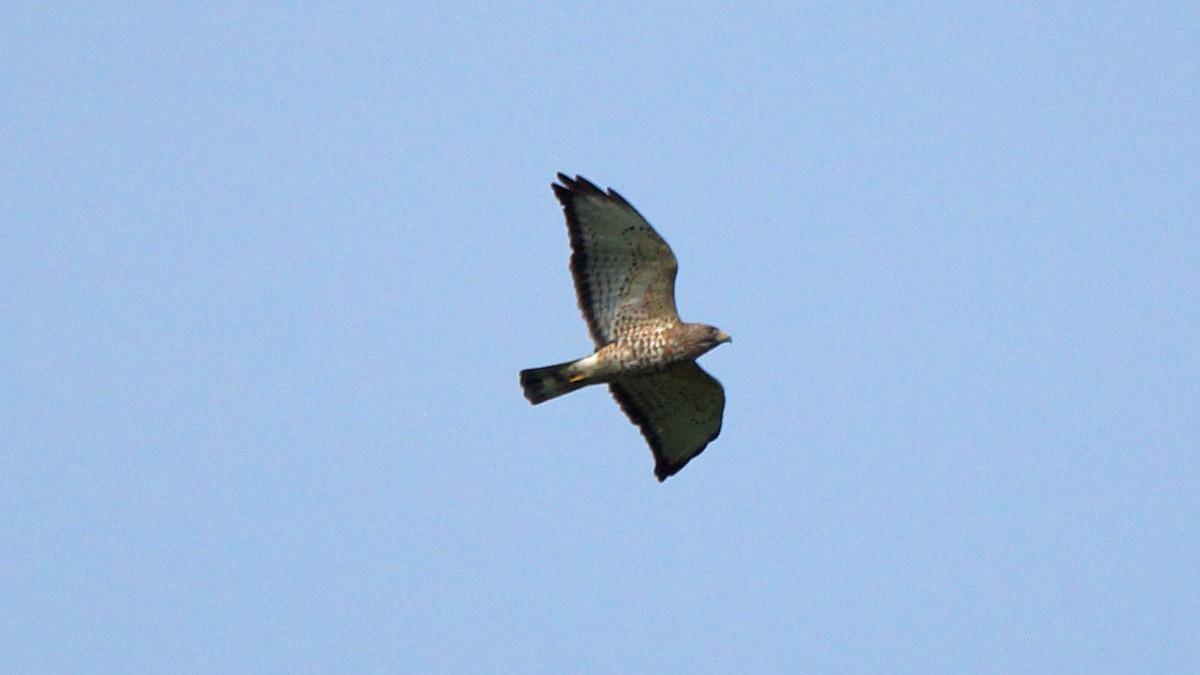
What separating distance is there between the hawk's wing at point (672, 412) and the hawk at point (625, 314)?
0.01 m

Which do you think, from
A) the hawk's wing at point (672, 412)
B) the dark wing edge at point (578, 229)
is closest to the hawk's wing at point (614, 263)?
the dark wing edge at point (578, 229)

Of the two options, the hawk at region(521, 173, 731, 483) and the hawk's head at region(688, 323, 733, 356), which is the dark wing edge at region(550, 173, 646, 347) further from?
the hawk's head at region(688, 323, 733, 356)

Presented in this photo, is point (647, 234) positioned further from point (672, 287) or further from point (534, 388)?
point (534, 388)

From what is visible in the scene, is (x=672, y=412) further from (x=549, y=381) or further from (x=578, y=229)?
(x=578, y=229)

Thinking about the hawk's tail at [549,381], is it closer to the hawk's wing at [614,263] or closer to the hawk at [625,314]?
the hawk at [625,314]

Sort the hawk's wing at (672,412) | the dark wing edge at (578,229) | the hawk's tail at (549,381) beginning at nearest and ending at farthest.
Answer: the dark wing edge at (578,229), the hawk's tail at (549,381), the hawk's wing at (672,412)

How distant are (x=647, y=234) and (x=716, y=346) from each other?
1165 millimetres

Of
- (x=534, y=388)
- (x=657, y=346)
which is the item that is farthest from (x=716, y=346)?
(x=534, y=388)

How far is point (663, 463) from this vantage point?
1902cm

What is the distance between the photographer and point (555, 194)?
1792 cm

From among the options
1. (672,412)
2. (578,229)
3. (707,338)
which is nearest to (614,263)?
(578,229)

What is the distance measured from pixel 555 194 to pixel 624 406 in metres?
2.24

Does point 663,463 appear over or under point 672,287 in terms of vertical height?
under

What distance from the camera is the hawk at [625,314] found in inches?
706
